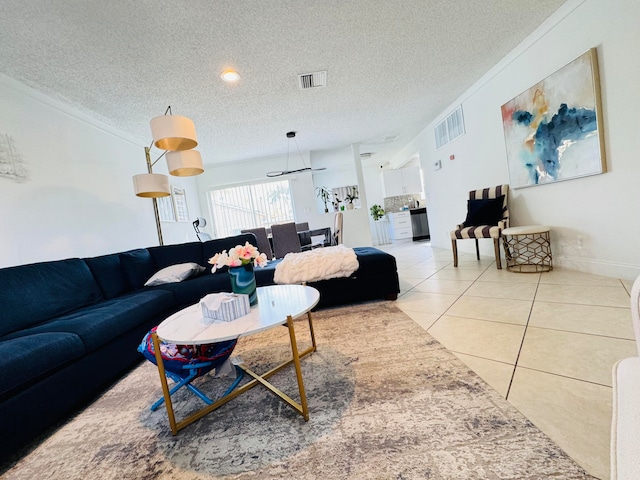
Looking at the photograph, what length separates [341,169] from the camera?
830cm

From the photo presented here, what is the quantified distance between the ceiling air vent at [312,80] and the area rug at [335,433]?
2876mm

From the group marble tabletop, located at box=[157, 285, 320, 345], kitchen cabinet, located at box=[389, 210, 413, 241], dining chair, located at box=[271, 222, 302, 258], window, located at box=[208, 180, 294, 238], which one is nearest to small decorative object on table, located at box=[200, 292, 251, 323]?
marble tabletop, located at box=[157, 285, 320, 345]

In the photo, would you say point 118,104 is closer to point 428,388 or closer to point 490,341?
point 428,388

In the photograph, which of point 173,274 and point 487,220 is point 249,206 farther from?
point 487,220

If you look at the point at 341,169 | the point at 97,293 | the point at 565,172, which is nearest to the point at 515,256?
the point at 565,172

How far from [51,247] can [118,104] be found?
176cm

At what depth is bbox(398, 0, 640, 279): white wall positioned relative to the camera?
2072 mm

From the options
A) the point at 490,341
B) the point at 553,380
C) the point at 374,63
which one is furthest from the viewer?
the point at 374,63

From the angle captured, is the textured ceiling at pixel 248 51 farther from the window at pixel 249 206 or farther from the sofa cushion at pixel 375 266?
the window at pixel 249 206

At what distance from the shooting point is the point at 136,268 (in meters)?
2.91

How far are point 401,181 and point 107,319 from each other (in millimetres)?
7332

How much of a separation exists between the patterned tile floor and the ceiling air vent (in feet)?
8.51

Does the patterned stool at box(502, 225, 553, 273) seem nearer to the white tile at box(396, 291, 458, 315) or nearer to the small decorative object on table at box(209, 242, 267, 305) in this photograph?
the white tile at box(396, 291, 458, 315)

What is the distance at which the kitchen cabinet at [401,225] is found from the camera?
7.49 metres
